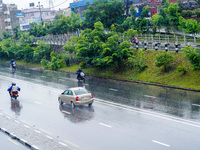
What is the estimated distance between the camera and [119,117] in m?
16.2

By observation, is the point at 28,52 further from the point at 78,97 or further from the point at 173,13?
the point at 78,97

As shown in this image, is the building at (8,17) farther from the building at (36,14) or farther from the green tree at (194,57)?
the green tree at (194,57)

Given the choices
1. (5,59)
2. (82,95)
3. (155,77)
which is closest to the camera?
(82,95)

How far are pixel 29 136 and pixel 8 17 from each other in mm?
84910

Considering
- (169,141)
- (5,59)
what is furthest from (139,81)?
(5,59)

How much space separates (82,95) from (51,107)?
2938mm

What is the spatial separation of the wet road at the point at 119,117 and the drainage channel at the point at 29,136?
522mm

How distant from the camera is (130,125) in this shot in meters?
14.6

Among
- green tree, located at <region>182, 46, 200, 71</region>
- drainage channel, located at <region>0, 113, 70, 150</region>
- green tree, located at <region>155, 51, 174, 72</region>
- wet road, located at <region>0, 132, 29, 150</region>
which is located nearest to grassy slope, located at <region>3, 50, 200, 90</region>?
green tree, located at <region>155, 51, 174, 72</region>

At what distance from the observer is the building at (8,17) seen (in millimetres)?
90438

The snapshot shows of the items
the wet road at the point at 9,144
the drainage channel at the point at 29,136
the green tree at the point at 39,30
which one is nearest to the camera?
the drainage channel at the point at 29,136

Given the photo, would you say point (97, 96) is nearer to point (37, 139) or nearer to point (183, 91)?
point (183, 91)

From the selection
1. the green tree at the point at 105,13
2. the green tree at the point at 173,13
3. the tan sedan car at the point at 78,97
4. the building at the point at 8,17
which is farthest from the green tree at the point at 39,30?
the tan sedan car at the point at 78,97

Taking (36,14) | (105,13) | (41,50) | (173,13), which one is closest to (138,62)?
(173,13)
